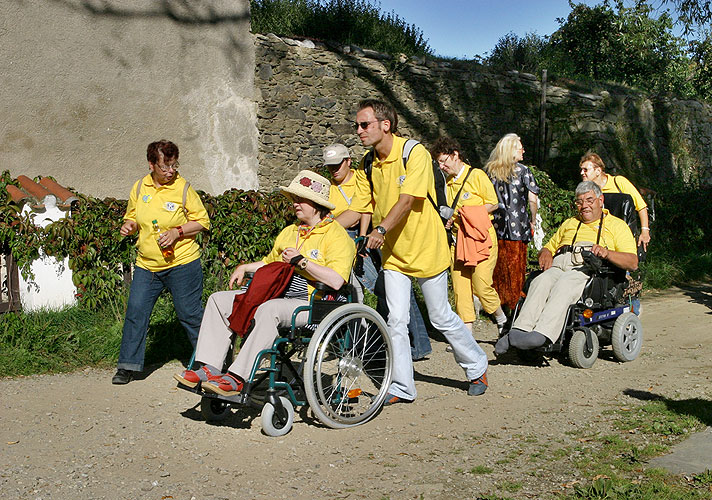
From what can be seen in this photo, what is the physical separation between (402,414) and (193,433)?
1.32 m

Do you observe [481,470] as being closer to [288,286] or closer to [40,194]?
[288,286]

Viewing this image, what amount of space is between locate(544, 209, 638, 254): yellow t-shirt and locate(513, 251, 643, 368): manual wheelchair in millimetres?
195

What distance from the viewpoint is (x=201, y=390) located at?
4.68 metres

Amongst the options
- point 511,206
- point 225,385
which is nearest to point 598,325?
point 511,206

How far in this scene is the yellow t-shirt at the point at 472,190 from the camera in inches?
269

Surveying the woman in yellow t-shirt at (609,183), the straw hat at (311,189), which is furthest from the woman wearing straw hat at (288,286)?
the woman in yellow t-shirt at (609,183)

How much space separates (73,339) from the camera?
6602 mm

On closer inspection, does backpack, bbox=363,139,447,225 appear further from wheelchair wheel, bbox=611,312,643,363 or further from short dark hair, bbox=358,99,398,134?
wheelchair wheel, bbox=611,312,643,363

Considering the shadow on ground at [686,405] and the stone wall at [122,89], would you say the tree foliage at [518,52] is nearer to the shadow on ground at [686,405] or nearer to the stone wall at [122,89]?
the stone wall at [122,89]

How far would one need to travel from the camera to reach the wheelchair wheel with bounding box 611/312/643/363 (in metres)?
6.63

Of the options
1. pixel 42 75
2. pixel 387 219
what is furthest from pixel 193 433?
pixel 42 75

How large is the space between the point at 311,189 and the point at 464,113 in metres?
12.5

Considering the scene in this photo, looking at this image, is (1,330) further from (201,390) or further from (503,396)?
(503,396)

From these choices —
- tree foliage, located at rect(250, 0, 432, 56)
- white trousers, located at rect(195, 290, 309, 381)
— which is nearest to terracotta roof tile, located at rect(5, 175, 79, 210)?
white trousers, located at rect(195, 290, 309, 381)
